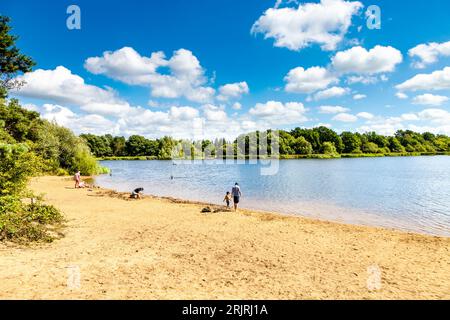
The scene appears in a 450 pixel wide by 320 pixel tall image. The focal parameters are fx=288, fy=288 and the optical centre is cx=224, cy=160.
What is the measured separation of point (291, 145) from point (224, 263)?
449 feet

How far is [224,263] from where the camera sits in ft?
36.1

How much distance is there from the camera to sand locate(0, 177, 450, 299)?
852cm

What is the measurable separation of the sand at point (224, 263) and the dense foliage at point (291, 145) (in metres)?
121

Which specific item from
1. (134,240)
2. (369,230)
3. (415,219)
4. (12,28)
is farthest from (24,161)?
(415,219)

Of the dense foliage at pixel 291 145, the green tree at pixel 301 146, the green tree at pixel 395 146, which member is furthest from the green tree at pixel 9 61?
the green tree at pixel 395 146

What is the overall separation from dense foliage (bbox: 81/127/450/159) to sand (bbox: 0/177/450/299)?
12126cm

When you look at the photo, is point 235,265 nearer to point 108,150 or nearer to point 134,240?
point 134,240

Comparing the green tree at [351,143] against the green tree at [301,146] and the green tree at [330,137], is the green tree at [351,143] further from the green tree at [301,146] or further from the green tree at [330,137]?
the green tree at [301,146]

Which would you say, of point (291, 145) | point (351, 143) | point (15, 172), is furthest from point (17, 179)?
point (351, 143)

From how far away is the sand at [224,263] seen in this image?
852 centimetres

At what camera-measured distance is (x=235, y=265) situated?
35.4ft
